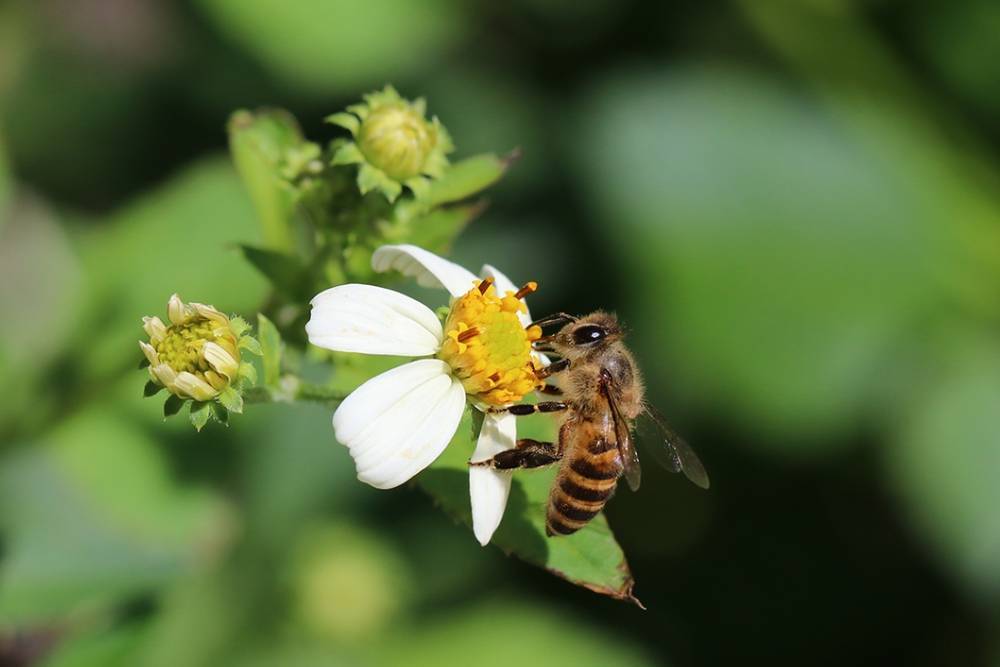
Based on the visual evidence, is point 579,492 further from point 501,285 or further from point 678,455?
point 501,285

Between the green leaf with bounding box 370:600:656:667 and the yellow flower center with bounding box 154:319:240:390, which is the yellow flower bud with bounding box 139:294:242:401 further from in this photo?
the green leaf with bounding box 370:600:656:667

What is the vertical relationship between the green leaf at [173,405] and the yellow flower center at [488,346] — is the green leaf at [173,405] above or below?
below

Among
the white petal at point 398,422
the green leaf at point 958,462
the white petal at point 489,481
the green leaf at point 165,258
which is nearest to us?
the white petal at point 398,422

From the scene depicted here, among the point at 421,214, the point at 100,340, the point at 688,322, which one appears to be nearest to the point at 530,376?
the point at 421,214

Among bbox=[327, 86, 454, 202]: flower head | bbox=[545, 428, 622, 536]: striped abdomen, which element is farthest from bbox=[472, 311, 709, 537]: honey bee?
bbox=[327, 86, 454, 202]: flower head

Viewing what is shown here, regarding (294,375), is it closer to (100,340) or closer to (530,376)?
(530,376)

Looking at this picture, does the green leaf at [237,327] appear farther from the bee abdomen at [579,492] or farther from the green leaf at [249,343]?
the bee abdomen at [579,492]

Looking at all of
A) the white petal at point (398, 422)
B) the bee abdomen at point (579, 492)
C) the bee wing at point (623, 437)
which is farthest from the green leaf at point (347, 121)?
the bee abdomen at point (579, 492)
